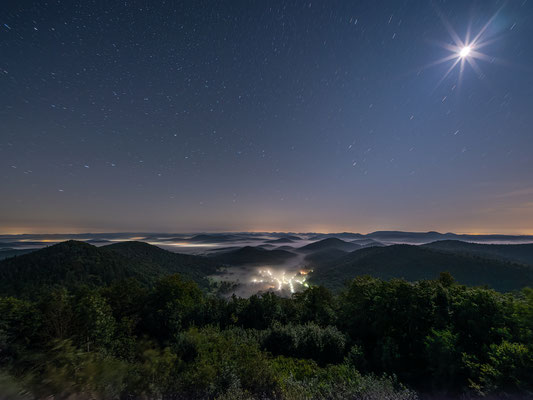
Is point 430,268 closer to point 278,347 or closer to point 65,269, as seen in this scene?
point 278,347

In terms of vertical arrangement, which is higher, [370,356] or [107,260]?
[370,356]

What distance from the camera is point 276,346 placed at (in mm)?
19891

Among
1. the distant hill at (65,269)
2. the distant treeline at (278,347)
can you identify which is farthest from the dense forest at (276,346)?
the distant hill at (65,269)

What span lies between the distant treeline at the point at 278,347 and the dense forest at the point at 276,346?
0.08m

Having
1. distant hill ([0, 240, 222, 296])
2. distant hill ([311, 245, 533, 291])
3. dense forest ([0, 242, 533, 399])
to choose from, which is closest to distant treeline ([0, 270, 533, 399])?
dense forest ([0, 242, 533, 399])

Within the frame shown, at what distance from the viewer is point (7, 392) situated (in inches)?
181

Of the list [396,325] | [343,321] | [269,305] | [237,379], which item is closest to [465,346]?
[396,325]

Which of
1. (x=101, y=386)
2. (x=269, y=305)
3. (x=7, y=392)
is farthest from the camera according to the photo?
(x=269, y=305)

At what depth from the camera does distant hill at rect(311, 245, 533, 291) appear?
110750 mm

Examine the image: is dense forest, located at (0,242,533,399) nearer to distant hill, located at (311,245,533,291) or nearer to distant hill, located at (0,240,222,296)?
distant hill, located at (0,240,222,296)

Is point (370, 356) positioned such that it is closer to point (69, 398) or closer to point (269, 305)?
point (269, 305)

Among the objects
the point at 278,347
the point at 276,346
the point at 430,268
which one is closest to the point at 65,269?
the point at 276,346

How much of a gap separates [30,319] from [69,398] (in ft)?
105

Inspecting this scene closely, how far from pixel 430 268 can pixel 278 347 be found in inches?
6604
